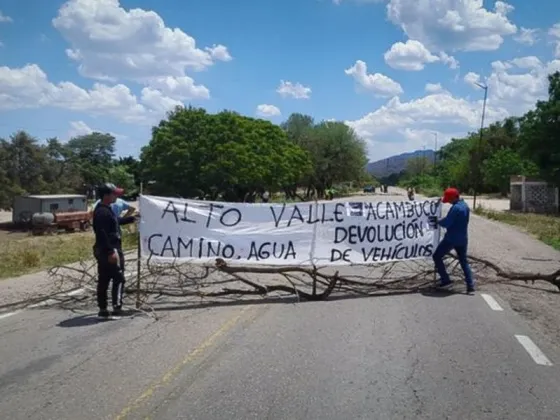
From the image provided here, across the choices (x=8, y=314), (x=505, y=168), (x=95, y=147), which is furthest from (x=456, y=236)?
(x=95, y=147)

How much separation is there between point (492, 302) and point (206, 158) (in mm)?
32593

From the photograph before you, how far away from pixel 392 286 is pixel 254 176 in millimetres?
32149

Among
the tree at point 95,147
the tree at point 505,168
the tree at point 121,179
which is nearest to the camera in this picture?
the tree at point 505,168

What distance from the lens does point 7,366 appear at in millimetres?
5992

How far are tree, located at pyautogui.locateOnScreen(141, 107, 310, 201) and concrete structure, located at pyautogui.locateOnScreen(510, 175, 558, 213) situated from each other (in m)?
20.7

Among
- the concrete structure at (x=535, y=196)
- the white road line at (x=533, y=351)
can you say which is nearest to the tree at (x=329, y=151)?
the concrete structure at (x=535, y=196)

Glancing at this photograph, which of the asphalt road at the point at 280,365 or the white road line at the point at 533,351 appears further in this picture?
the white road line at the point at 533,351

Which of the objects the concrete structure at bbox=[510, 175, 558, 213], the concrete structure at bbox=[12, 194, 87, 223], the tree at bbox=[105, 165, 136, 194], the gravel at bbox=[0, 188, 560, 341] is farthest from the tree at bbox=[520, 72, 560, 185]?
the tree at bbox=[105, 165, 136, 194]

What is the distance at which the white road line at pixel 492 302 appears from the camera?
8.76 metres

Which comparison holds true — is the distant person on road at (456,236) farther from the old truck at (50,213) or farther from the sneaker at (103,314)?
the old truck at (50,213)

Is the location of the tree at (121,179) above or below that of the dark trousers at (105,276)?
above

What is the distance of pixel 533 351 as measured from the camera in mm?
6465

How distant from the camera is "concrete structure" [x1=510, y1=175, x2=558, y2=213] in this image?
4784 centimetres

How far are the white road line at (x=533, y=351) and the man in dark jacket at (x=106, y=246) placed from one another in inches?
203
